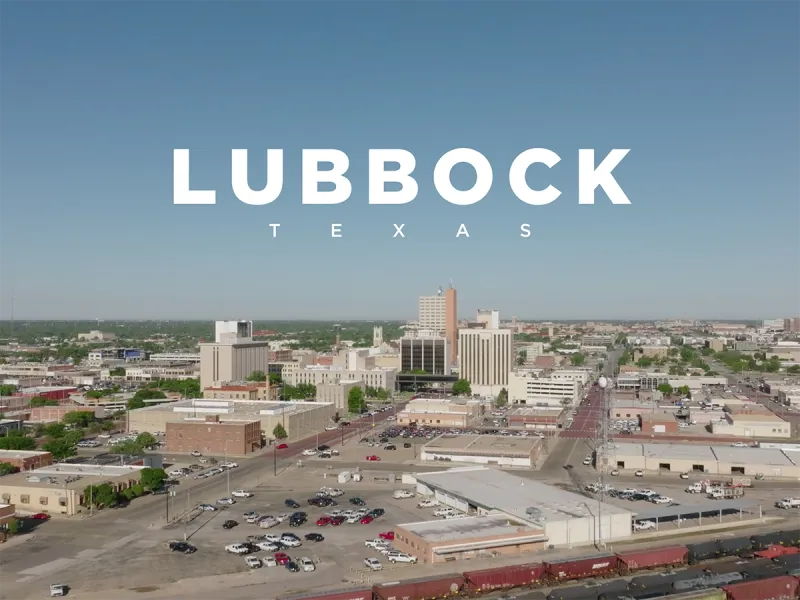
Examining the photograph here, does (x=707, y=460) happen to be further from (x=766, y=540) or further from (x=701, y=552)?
(x=701, y=552)

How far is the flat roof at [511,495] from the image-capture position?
14.0 meters

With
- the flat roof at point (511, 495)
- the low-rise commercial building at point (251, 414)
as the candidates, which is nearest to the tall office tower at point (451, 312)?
the low-rise commercial building at point (251, 414)

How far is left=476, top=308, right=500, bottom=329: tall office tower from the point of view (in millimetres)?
47375

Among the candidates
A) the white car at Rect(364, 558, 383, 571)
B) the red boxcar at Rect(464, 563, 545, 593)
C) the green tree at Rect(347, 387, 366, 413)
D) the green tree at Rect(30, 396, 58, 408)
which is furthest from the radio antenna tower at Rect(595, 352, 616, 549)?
the green tree at Rect(30, 396, 58, 408)

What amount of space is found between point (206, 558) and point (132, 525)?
311 cm

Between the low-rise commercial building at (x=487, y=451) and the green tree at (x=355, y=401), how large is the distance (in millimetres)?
9952

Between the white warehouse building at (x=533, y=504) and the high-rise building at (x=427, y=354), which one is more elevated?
the high-rise building at (x=427, y=354)

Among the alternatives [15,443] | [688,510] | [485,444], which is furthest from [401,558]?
[15,443]

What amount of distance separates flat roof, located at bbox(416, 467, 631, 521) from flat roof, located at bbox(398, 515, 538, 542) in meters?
0.35

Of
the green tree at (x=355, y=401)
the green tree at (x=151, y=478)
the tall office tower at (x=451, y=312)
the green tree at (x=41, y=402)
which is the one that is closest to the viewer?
the green tree at (x=151, y=478)

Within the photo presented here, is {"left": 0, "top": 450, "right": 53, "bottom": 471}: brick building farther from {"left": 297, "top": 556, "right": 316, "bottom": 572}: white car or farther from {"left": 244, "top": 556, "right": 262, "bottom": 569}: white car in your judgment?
{"left": 297, "top": 556, "right": 316, "bottom": 572}: white car

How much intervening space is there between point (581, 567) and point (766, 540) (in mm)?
3737

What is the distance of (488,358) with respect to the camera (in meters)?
40.8

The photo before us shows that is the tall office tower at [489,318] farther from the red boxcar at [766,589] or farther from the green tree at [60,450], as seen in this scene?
the red boxcar at [766,589]
